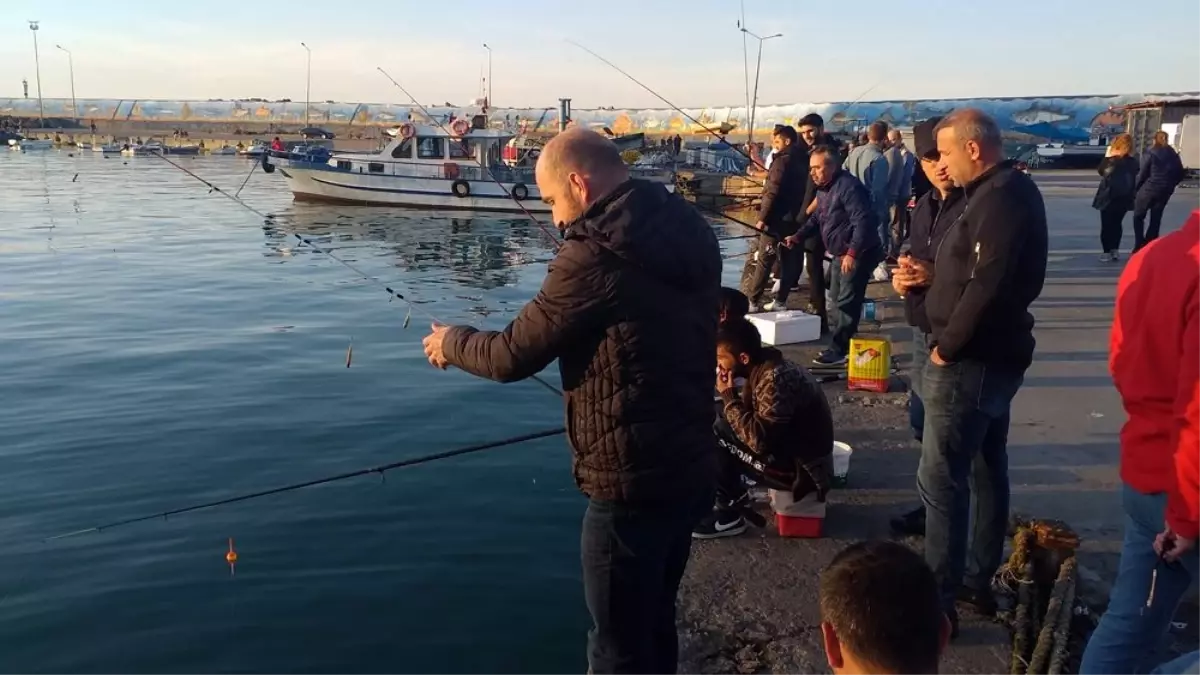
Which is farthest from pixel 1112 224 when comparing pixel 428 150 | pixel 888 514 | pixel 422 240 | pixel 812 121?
pixel 428 150

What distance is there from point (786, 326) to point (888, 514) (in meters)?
3.54

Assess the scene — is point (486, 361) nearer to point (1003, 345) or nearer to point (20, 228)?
point (1003, 345)

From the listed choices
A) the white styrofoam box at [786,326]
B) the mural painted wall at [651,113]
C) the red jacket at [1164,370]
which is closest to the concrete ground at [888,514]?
the white styrofoam box at [786,326]

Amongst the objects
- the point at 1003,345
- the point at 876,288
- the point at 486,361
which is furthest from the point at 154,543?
the point at 876,288

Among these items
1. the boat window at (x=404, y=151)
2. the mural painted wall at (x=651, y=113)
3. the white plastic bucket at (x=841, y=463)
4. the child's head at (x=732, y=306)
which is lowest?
the white plastic bucket at (x=841, y=463)

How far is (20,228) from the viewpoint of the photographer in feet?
75.4

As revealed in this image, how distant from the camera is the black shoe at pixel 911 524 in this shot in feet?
14.9

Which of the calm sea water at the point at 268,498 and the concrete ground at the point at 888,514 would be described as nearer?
the concrete ground at the point at 888,514

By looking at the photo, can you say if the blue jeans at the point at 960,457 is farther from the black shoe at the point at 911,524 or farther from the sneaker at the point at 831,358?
the sneaker at the point at 831,358

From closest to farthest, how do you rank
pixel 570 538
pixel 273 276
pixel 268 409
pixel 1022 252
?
pixel 1022 252 → pixel 570 538 → pixel 268 409 → pixel 273 276

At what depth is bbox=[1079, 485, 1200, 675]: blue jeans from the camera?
2607 millimetres

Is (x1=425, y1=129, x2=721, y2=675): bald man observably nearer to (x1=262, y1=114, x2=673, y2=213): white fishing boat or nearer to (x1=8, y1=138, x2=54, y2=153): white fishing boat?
Result: (x1=262, y1=114, x2=673, y2=213): white fishing boat

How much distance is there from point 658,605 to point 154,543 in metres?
4.07

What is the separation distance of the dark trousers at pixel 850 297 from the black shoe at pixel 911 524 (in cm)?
324
